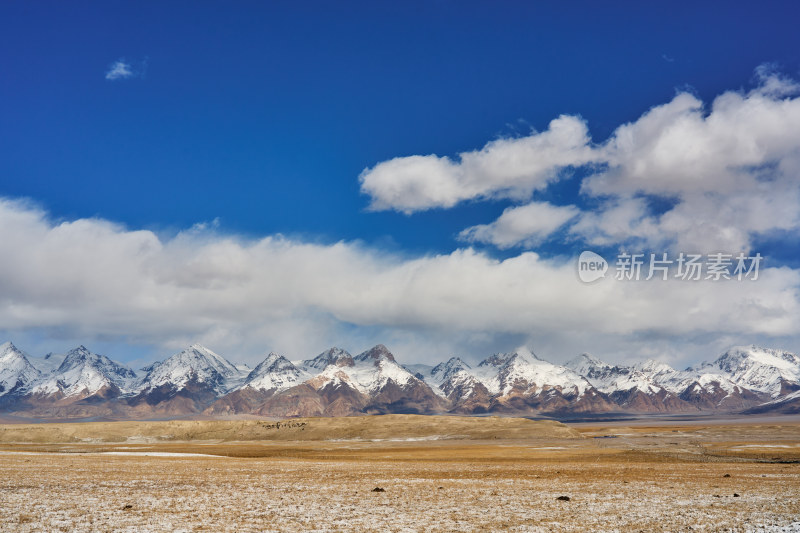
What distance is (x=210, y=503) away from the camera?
107ft

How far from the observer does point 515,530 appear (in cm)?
2506

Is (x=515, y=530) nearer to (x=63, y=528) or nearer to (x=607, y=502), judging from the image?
(x=607, y=502)

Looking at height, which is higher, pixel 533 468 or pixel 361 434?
pixel 533 468

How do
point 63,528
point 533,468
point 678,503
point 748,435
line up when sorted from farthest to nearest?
point 748,435 → point 533,468 → point 678,503 → point 63,528

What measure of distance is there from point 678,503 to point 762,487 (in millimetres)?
11089

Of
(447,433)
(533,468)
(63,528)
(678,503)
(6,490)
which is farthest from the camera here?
(447,433)


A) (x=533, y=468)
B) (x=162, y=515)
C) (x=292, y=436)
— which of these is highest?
(x=162, y=515)

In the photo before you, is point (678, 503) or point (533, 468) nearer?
point (678, 503)

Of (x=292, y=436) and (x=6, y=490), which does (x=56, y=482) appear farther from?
(x=292, y=436)

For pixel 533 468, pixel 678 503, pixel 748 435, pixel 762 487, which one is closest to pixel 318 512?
pixel 678 503

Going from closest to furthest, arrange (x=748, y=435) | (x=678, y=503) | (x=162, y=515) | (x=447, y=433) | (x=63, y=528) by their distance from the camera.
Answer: (x=63, y=528) < (x=162, y=515) < (x=678, y=503) < (x=748, y=435) < (x=447, y=433)

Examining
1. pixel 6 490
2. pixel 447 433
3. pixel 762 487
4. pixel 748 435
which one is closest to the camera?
pixel 6 490

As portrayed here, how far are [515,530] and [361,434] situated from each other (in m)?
171

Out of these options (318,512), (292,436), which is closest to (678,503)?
(318,512)
